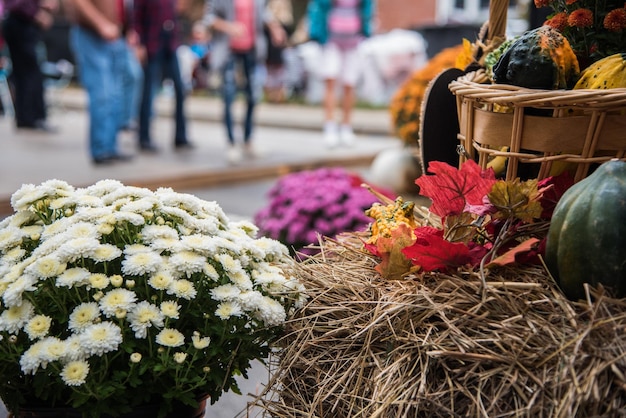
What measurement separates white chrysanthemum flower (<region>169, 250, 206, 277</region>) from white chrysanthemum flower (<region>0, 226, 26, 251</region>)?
0.43m

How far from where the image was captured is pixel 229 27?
712 cm

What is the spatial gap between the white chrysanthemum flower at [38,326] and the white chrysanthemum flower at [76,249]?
14 cm

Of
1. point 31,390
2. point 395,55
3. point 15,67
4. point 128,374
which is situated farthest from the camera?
point 395,55

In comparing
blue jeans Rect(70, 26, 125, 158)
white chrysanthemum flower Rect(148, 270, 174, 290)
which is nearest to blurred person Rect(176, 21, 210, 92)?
blue jeans Rect(70, 26, 125, 158)

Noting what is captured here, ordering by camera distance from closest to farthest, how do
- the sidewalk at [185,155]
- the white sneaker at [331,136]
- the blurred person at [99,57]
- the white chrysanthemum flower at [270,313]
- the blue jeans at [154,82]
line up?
1. the white chrysanthemum flower at [270,313]
2. the blurred person at [99,57]
3. the sidewalk at [185,155]
4. the blue jeans at [154,82]
5. the white sneaker at [331,136]

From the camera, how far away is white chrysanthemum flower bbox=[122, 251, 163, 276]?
1601 mm

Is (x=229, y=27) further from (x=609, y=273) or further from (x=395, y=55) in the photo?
(x=395, y=55)

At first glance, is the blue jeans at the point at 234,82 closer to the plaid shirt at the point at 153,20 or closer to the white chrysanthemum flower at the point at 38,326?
the plaid shirt at the point at 153,20

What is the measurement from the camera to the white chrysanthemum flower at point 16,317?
156 cm

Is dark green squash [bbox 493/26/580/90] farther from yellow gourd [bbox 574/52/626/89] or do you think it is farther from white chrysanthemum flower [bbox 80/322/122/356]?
white chrysanthemum flower [bbox 80/322/122/356]

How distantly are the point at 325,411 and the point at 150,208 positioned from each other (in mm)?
671

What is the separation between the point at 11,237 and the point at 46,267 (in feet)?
0.84

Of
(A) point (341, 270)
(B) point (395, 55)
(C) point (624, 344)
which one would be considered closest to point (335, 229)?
(A) point (341, 270)

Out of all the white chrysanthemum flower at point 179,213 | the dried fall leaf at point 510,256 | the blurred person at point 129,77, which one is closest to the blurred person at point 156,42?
Result: the blurred person at point 129,77
